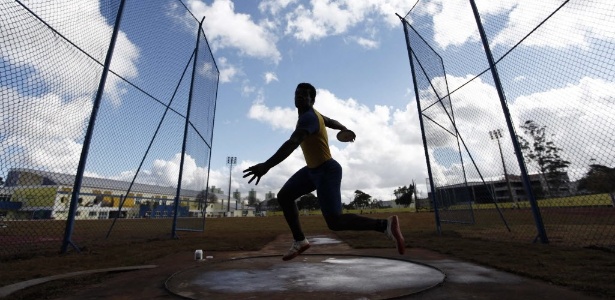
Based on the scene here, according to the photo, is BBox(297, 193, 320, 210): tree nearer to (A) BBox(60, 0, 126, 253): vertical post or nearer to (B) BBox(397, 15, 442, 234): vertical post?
(B) BBox(397, 15, 442, 234): vertical post

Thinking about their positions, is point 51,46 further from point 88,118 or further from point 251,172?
point 251,172

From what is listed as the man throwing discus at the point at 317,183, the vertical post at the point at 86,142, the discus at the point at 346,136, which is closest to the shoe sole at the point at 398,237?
the man throwing discus at the point at 317,183

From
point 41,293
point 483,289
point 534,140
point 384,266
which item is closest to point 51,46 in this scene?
point 41,293

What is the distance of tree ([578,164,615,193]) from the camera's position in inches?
195

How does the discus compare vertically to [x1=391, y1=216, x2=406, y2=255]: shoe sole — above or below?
above

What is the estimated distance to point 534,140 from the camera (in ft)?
23.4

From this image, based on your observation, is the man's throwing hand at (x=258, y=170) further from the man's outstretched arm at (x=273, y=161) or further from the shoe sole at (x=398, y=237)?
the shoe sole at (x=398, y=237)

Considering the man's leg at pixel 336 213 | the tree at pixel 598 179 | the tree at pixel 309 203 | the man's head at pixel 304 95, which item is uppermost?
the tree at pixel 309 203

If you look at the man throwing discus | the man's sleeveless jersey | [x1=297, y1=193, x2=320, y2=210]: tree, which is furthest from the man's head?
[x1=297, y1=193, x2=320, y2=210]: tree

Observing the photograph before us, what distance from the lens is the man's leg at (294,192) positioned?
10.7 feet

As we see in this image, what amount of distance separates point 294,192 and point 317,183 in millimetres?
334

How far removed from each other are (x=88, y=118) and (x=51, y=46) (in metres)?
1.26

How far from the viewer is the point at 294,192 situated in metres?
3.30

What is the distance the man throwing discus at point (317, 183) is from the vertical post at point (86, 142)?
4.04m
